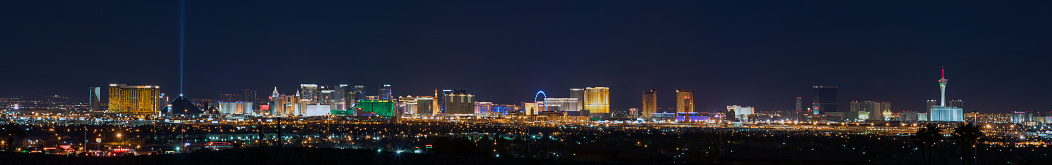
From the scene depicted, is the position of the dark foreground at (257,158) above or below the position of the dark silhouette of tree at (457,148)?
above

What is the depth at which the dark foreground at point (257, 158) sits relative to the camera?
2758 cm

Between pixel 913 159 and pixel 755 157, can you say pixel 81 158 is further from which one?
pixel 913 159

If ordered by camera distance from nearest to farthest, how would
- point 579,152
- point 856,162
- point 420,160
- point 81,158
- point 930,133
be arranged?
point 81,158, point 420,160, point 856,162, point 930,133, point 579,152

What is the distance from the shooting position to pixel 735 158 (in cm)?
4000

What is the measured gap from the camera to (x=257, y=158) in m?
27.8

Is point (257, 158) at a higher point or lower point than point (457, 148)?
higher

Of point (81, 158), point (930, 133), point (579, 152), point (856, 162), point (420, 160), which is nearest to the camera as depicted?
point (81, 158)

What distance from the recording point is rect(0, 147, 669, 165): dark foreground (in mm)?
27578

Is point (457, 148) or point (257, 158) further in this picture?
point (457, 148)

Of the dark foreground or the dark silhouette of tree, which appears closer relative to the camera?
the dark foreground

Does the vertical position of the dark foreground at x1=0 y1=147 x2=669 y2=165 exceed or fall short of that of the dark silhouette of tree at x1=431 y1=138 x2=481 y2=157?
it exceeds it

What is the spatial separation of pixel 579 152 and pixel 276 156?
20.7 metres

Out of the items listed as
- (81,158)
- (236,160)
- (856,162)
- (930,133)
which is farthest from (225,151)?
(930,133)

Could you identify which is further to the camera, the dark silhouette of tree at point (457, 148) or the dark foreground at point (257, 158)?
the dark silhouette of tree at point (457, 148)
